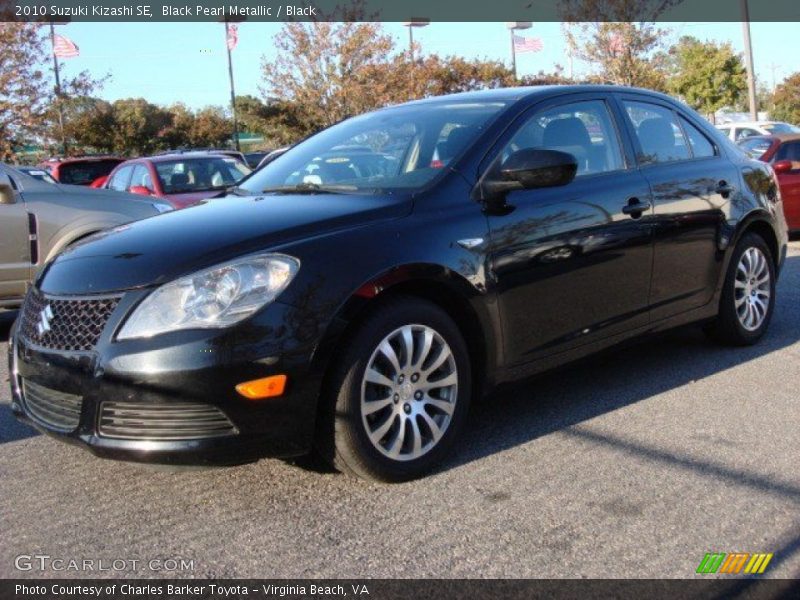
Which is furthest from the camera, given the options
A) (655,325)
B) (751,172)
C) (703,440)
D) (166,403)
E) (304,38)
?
(304,38)

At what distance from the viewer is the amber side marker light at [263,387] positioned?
3311 millimetres

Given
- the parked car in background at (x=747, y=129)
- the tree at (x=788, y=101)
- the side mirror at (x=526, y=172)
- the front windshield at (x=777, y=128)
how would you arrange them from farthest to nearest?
the tree at (x=788, y=101), the front windshield at (x=777, y=128), the parked car in background at (x=747, y=129), the side mirror at (x=526, y=172)

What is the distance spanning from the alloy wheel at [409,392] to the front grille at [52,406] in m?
1.12

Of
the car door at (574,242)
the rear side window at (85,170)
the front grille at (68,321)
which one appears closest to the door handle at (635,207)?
the car door at (574,242)

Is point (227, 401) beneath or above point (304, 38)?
beneath

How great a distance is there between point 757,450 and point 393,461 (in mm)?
1662

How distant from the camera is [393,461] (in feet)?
12.1

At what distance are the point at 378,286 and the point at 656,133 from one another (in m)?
2.46

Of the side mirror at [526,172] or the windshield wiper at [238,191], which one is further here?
the windshield wiper at [238,191]

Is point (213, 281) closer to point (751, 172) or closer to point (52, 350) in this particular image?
point (52, 350)

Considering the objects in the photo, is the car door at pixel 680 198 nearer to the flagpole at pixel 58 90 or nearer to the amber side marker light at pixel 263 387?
the amber side marker light at pixel 263 387

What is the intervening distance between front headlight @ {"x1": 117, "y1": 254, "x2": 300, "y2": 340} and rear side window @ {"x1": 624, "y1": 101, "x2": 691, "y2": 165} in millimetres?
2510

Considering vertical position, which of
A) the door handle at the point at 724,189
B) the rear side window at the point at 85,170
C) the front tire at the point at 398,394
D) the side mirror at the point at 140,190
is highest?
the rear side window at the point at 85,170

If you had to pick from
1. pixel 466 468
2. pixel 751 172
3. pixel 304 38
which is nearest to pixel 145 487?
pixel 466 468
